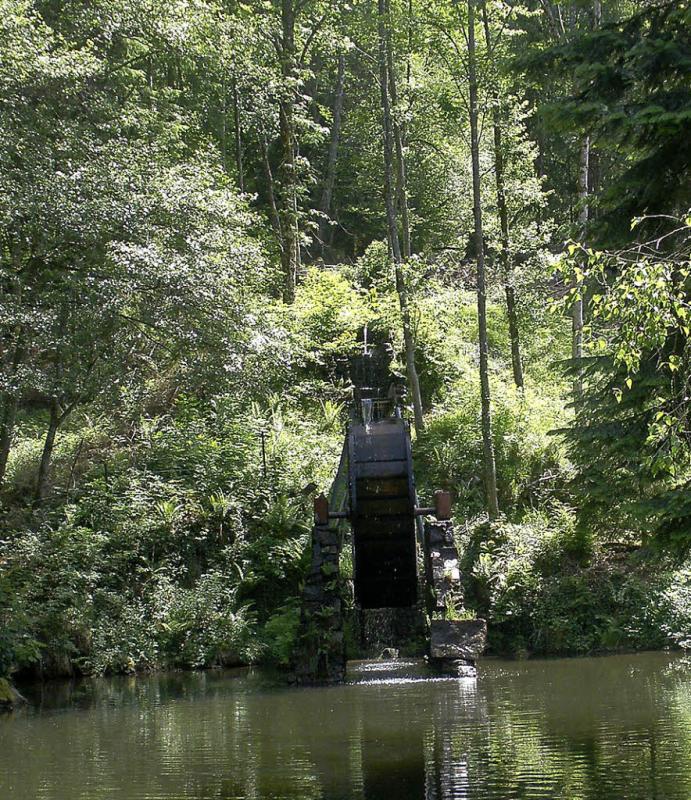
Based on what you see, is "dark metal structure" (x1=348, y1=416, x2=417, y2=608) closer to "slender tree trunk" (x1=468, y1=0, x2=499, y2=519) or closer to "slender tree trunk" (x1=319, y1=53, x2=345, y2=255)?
"slender tree trunk" (x1=468, y1=0, x2=499, y2=519)

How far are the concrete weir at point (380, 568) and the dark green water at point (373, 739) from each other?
0.57m

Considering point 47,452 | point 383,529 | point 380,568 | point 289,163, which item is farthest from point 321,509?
point 289,163

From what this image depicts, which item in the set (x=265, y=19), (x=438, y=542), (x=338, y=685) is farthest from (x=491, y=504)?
(x=265, y=19)

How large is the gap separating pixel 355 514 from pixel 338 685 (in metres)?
2.54

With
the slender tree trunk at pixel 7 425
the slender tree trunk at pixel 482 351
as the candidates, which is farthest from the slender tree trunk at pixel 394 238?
the slender tree trunk at pixel 7 425

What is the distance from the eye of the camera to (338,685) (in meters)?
12.6

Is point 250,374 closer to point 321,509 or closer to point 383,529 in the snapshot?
point 321,509

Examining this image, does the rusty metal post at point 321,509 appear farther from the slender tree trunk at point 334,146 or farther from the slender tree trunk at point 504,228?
the slender tree trunk at point 334,146

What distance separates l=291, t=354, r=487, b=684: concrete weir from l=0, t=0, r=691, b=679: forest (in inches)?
31.7

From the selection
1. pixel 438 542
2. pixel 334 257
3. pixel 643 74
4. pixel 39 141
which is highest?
pixel 334 257

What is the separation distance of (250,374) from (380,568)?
4.14 m

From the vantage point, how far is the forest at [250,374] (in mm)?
10797

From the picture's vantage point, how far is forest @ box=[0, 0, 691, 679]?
10797mm

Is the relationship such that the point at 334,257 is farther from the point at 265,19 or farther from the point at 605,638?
the point at 605,638
